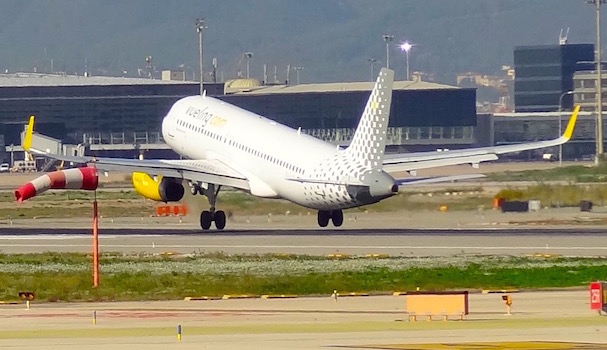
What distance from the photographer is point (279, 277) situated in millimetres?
49219

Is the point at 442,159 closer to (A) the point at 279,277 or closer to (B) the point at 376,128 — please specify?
(B) the point at 376,128

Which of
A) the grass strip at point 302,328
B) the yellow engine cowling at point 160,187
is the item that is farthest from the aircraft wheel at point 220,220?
the grass strip at point 302,328

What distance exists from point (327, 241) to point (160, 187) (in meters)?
11.8

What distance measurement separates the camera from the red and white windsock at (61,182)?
47.6m

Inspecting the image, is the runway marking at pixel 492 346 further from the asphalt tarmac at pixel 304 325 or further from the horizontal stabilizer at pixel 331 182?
the horizontal stabilizer at pixel 331 182

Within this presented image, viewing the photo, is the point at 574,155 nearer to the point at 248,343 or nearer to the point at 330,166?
the point at 330,166

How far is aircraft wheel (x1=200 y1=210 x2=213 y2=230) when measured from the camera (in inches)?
2859

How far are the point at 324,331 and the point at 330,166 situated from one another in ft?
104

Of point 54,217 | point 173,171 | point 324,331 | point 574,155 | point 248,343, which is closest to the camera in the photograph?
point 248,343

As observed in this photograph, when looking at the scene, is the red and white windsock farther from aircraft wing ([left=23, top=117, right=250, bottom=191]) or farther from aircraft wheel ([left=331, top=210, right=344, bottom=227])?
aircraft wheel ([left=331, top=210, right=344, bottom=227])

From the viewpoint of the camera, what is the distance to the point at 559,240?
63594 mm

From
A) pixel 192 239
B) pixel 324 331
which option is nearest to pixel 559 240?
pixel 192 239

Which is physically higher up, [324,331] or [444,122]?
[444,122]

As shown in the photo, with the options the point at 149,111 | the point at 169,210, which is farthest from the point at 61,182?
the point at 149,111
